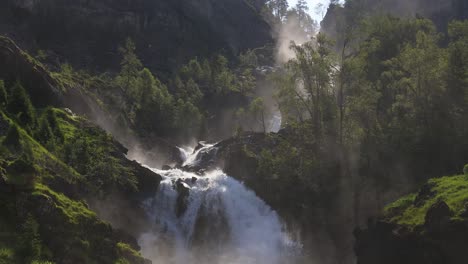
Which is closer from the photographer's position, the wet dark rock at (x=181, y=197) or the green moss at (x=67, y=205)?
the green moss at (x=67, y=205)

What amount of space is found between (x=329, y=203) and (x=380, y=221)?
549 inches

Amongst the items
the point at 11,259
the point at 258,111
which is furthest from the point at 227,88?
the point at 11,259

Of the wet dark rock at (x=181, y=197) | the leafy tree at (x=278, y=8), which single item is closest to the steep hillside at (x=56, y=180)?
the wet dark rock at (x=181, y=197)

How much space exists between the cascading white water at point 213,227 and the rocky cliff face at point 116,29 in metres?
57.4

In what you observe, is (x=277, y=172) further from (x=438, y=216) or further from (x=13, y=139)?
(x=13, y=139)

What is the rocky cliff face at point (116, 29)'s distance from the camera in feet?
304

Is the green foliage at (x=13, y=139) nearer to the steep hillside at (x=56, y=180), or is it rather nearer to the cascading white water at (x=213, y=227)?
the steep hillside at (x=56, y=180)

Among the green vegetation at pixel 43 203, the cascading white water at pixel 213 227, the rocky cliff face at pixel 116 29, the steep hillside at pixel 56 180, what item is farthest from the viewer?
the rocky cliff face at pixel 116 29

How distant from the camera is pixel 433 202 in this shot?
84.0 feet

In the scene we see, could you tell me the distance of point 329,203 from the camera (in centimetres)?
4294

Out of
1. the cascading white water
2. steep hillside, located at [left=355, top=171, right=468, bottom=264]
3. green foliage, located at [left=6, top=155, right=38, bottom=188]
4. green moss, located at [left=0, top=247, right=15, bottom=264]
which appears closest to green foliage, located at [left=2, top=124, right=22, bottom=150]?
green foliage, located at [left=6, top=155, right=38, bottom=188]

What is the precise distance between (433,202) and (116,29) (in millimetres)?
89637

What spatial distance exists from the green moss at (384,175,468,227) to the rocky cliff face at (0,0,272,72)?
77592 mm

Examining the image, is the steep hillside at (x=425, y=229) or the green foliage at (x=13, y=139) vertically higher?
the green foliage at (x=13, y=139)
